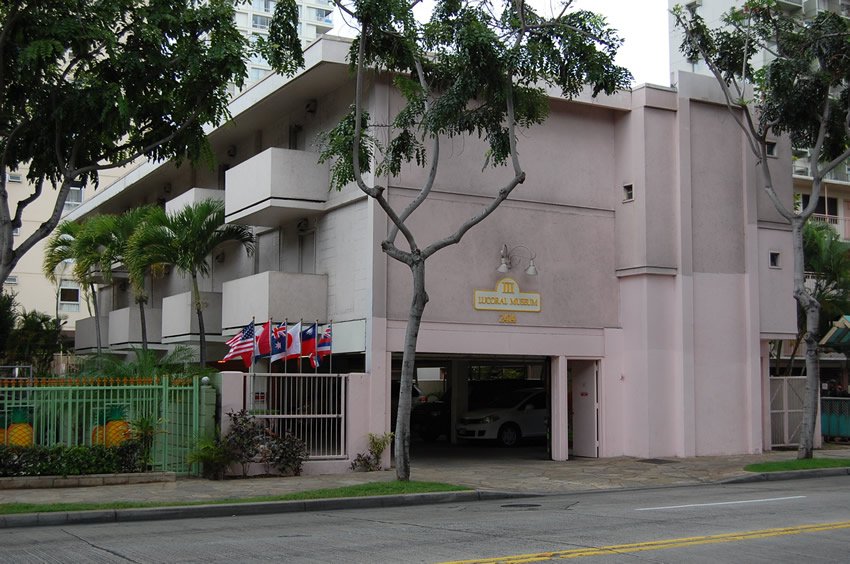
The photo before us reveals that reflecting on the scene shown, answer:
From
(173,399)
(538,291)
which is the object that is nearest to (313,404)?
(173,399)

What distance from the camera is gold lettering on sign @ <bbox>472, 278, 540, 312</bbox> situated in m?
21.9

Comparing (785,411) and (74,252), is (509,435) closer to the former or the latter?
(785,411)

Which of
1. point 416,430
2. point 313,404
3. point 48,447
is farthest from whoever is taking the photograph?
point 416,430

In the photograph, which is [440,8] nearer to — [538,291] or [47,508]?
[538,291]

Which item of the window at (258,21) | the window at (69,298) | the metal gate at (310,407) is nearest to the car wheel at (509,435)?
the metal gate at (310,407)

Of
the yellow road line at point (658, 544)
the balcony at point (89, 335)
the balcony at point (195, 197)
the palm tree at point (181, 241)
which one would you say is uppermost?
the balcony at point (195, 197)

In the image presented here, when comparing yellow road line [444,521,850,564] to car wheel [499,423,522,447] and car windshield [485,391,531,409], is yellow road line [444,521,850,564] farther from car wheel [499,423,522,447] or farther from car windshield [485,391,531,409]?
car windshield [485,391,531,409]

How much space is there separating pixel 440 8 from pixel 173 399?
889 centimetres

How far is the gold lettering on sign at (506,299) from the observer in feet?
71.8

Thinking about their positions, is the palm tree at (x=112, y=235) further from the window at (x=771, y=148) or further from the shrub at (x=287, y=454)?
the window at (x=771, y=148)

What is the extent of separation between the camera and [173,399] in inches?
735

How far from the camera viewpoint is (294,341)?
841 inches

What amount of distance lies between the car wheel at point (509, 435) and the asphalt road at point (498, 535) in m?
12.1

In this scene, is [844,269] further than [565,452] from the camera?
Yes
